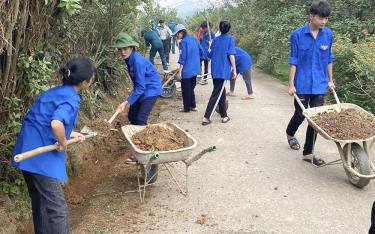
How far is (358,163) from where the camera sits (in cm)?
559

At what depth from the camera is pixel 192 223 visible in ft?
15.9

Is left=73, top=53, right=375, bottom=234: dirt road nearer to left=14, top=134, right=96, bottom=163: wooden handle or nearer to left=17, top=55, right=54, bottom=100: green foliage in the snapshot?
left=14, top=134, right=96, bottom=163: wooden handle

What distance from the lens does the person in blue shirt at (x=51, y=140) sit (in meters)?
3.86

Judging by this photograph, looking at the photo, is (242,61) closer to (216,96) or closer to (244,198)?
(216,96)

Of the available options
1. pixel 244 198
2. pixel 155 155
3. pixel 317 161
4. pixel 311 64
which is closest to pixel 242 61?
pixel 311 64

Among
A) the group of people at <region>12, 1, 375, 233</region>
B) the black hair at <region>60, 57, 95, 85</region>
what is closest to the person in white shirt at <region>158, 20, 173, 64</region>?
the group of people at <region>12, 1, 375, 233</region>

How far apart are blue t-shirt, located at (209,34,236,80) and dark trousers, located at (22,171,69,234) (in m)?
5.14

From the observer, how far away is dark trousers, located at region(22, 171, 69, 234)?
13.0ft

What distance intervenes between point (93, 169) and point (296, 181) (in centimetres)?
297

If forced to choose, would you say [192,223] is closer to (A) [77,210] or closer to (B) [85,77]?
(A) [77,210]

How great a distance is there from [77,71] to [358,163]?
3560 millimetres

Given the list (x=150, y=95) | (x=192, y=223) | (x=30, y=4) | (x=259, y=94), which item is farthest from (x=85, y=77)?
(x=259, y=94)

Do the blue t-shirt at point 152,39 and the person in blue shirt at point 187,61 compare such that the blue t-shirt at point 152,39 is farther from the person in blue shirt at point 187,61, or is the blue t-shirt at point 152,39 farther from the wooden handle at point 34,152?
the wooden handle at point 34,152

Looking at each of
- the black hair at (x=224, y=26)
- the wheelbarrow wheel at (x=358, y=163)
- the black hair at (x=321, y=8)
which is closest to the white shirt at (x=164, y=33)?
the black hair at (x=224, y=26)
